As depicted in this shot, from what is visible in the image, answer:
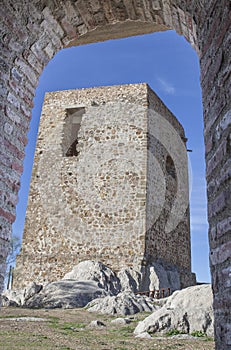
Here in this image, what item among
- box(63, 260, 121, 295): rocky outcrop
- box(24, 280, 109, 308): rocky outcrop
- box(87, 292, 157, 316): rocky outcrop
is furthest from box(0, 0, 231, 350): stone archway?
box(63, 260, 121, 295): rocky outcrop

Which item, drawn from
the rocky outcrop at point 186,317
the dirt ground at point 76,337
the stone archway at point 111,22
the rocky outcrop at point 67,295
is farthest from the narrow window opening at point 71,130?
the stone archway at point 111,22

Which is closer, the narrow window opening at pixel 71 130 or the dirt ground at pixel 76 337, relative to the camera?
the dirt ground at pixel 76 337

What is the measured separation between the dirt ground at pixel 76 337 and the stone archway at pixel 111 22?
1.97 metres

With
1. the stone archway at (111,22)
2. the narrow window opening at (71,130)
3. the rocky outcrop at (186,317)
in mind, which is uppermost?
the narrow window opening at (71,130)

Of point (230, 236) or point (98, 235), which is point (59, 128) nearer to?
point (98, 235)

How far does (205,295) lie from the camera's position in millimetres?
5062

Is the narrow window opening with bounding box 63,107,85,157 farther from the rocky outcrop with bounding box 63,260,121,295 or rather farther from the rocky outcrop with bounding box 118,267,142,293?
the rocky outcrop with bounding box 118,267,142,293

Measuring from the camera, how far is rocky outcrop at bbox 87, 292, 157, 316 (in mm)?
6594

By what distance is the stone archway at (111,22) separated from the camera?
1.88 metres

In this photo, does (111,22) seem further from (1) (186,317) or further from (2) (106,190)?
(2) (106,190)

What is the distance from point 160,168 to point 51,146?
3.78 metres

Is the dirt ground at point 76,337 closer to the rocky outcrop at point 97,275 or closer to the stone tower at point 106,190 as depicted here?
the rocky outcrop at point 97,275

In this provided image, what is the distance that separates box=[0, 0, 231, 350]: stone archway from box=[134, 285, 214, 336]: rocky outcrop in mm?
3072

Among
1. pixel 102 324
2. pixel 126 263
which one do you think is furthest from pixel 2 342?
pixel 126 263
